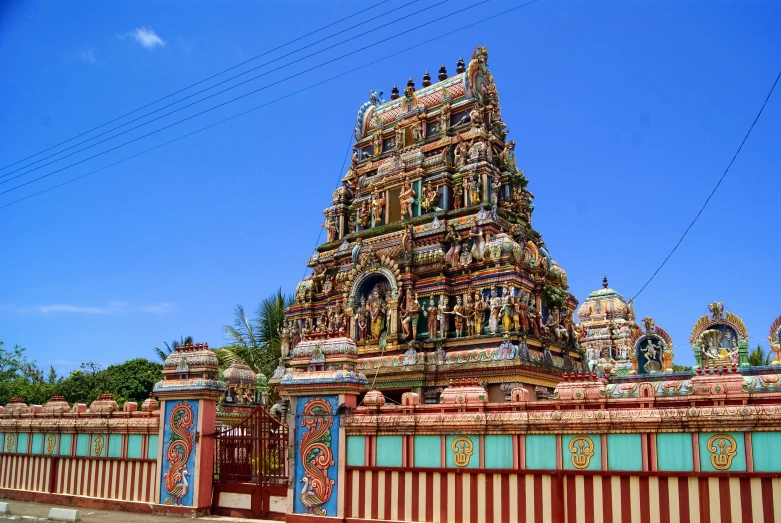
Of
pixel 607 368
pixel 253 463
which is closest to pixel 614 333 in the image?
pixel 607 368

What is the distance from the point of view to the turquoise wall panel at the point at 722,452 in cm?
1063

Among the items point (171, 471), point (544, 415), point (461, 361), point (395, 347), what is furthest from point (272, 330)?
point (544, 415)

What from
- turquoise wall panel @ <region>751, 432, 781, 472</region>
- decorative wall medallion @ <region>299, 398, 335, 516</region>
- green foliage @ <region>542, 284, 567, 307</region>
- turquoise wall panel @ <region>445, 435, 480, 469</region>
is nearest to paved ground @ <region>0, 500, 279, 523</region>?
decorative wall medallion @ <region>299, 398, 335, 516</region>

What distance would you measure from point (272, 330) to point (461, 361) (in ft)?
58.3

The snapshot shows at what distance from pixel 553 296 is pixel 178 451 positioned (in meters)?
16.2

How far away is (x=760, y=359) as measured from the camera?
1558 inches

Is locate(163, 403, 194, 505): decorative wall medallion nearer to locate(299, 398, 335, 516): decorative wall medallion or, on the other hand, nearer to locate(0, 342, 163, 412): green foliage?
locate(299, 398, 335, 516): decorative wall medallion

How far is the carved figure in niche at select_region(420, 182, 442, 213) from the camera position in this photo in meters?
29.3

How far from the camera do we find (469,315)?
2583cm

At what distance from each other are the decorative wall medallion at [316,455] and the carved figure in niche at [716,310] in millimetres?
18123

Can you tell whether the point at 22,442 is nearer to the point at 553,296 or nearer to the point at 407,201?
the point at 407,201

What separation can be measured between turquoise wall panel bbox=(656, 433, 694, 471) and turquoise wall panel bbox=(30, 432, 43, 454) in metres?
16.1

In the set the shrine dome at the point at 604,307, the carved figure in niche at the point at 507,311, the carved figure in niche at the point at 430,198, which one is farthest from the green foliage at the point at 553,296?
the shrine dome at the point at 604,307

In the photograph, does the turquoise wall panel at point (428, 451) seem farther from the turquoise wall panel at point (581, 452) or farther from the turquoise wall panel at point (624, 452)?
the turquoise wall panel at point (624, 452)
